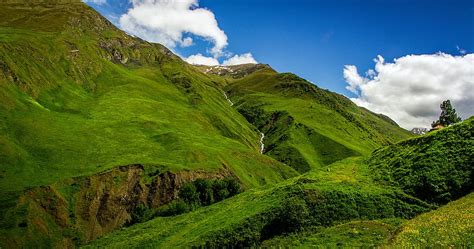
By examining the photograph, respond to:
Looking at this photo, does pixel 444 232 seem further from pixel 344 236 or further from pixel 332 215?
pixel 332 215

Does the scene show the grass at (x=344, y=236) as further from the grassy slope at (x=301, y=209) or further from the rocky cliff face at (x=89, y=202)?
the rocky cliff face at (x=89, y=202)

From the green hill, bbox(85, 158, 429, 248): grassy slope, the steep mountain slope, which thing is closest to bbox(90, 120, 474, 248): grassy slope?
bbox(85, 158, 429, 248): grassy slope

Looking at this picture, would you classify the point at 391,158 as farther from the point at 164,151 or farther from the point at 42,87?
the point at 42,87

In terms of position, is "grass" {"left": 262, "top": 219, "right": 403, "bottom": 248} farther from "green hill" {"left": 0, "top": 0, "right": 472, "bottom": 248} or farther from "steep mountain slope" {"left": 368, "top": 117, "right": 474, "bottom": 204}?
"steep mountain slope" {"left": 368, "top": 117, "right": 474, "bottom": 204}

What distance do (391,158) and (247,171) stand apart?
96142 mm

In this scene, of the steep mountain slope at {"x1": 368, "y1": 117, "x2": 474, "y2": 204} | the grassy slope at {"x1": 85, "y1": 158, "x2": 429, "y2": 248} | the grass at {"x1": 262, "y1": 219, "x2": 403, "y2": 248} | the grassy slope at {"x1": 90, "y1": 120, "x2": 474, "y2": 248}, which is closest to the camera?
the grassy slope at {"x1": 90, "y1": 120, "x2": 474, "y2": 248}

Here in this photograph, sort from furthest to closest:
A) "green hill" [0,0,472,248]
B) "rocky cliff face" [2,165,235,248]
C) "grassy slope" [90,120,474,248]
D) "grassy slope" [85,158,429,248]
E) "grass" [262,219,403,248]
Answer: "rocky cliff face" [2,165,235,248]
"green hill" [0,0,472,248]
"grassy slope" [85,158,429,248]
"grass" [262,219,403,248]
"grassy slope" [90,120,474,248]

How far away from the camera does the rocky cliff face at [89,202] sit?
305 ft

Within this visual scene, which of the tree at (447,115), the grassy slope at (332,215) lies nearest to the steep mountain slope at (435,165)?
the grassy slope at (332,215)

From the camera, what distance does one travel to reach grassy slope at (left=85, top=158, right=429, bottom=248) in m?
53.4

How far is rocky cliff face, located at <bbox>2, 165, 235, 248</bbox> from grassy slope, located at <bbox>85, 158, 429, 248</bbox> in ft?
121

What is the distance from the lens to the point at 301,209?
53531 mm

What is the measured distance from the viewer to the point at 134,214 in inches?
4264

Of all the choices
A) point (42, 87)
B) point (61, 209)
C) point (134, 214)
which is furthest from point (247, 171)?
point (42, 87)
